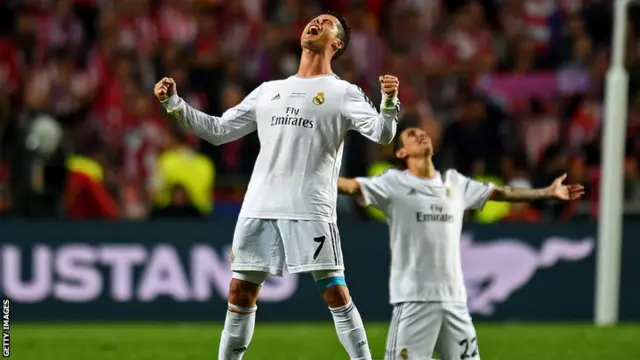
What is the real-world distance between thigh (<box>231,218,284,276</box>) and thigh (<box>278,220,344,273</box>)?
0.23 ft

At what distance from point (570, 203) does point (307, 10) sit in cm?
450

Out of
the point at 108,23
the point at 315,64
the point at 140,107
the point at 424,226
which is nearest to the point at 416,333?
the point at 424,226

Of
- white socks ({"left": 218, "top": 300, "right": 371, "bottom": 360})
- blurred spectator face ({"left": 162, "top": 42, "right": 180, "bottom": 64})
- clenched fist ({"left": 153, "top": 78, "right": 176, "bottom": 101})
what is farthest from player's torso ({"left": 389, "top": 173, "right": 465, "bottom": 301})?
blurred spectator face ({"left": 162, "top": 42, "right": 180, "bottom": 64})

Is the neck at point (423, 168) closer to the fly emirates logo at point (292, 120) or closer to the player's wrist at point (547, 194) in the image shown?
the player's wrist at point (547, 194)

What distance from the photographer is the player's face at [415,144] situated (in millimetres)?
10114

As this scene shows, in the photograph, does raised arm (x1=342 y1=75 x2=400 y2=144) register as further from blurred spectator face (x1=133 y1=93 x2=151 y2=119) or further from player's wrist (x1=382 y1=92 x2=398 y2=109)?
blurred spectator face (x1=133 y1=93 x2=151 y2=119)

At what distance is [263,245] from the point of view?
8.82 m

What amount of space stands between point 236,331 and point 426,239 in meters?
1.78

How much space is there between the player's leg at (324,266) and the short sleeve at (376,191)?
1282 millimetres

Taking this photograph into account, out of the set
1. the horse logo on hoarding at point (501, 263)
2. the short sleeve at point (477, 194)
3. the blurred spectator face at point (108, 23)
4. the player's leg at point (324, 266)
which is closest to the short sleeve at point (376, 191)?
the short sleeve at point (477, 194)

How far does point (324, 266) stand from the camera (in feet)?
28.7

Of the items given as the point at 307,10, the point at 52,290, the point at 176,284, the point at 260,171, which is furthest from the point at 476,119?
the point at 260,171

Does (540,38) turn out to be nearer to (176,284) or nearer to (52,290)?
(176,284)

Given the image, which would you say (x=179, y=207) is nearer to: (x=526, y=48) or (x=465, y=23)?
(x=465, y=23)
